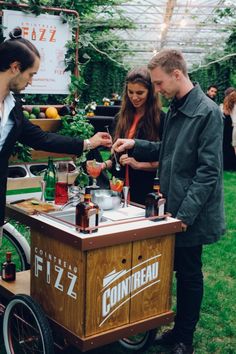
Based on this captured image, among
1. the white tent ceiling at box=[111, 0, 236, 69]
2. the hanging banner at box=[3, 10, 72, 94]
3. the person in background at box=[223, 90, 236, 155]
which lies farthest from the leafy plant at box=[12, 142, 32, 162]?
the white tent ceiling at box=[111, 0, 236, 69]

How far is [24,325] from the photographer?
2799 millimetres

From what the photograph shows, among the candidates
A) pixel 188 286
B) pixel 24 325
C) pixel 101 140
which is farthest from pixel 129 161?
pixel 24 325

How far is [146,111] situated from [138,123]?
9 cm

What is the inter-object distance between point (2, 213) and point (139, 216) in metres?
0.67

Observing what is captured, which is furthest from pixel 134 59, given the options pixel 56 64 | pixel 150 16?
pixel 56 64

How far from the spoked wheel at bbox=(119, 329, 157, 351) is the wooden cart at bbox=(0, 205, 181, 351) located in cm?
35

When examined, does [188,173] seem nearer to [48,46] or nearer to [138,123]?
[138,123]

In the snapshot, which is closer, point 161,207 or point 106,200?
point 161,207

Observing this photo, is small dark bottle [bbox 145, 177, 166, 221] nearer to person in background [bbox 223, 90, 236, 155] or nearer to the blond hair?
the blond hair

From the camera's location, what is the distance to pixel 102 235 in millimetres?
A: 2357

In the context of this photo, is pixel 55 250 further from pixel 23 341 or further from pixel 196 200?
pixel 196 200

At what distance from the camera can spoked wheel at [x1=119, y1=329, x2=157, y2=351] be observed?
118 inches

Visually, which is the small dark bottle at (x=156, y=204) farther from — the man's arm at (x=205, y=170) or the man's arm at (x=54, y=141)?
the man's arm at (x=54, y=141)

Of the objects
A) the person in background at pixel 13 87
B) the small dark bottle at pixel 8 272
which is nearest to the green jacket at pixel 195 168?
the person in background at pixel 13 87
